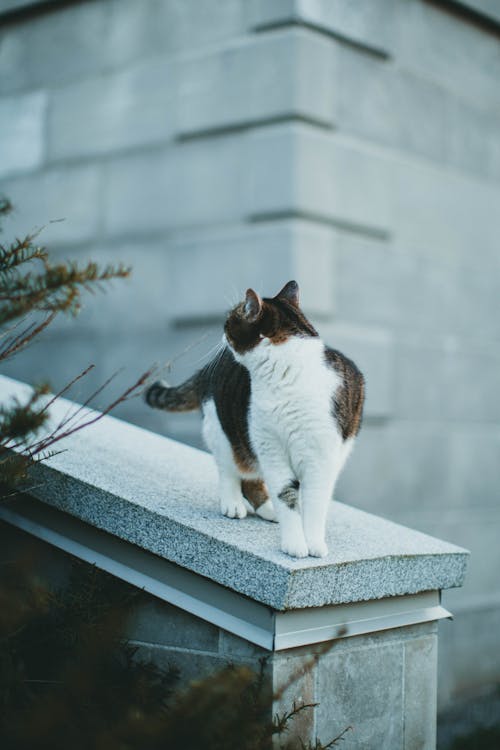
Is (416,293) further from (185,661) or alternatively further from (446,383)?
(185,661)

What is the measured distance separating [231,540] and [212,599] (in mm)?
162

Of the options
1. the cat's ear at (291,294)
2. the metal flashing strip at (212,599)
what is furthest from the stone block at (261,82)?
the metal flashing strip at (212,599)

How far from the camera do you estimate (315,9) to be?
13.0ft

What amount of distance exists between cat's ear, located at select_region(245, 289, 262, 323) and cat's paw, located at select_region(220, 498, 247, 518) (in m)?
0.55

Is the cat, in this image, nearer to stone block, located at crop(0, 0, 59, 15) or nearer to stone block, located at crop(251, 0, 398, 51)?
stone block, located at crop(251, 0, 398, 51)

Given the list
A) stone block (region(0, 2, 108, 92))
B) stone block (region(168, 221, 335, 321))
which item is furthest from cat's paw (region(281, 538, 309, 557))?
stone block (region(0, 2, 108, 92))

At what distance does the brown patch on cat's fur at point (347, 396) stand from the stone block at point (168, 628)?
2.06 feet

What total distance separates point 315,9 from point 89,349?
6.99 ft

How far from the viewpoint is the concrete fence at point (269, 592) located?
1.98 m

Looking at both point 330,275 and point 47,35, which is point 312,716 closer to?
point 330,275

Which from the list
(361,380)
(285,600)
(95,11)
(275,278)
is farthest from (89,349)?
(285,600)

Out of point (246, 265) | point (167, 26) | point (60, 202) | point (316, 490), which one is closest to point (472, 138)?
point (246, 265)

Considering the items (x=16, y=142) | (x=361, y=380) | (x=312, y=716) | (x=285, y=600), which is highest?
(x=16, y=142)

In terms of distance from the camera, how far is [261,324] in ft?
7.32
